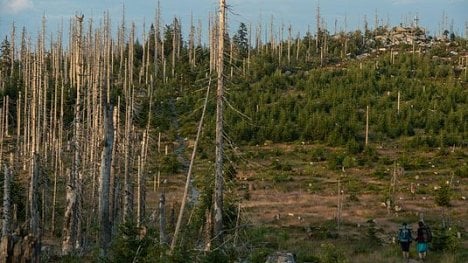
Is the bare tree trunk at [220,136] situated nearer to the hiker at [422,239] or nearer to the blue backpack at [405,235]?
the blue backpack at [405,235]

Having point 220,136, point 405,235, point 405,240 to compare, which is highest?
point 220,136

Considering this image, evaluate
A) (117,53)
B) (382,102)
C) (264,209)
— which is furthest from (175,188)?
(117,53)

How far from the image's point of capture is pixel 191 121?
51344 mm

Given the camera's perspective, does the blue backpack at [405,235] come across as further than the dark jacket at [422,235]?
Yes

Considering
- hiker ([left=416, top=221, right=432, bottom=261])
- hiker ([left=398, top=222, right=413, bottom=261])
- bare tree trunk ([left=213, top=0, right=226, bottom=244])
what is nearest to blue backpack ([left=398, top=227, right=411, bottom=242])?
hiker ([left=398, top=222, right=413, bottom=261])

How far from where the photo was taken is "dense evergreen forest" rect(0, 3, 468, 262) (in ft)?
65.0

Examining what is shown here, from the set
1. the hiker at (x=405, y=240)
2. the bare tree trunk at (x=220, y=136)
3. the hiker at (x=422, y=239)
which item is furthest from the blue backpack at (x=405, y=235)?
the bare tree trunk at (x=220, y=136)

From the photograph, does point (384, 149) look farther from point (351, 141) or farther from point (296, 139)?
point (296, 139)

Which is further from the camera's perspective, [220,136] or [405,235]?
[405,235]

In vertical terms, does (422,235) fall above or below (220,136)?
below

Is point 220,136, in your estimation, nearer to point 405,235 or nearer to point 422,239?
point 405,235

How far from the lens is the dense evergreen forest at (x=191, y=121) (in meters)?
19.8

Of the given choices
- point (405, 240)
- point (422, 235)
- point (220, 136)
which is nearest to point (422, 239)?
point (422, 235)

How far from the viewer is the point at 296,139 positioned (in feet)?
145
